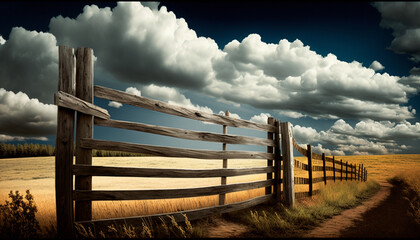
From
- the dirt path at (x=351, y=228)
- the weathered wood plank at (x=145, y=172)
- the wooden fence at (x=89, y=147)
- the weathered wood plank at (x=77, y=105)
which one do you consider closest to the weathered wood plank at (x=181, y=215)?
the wooden fence at (x=89, y=147)

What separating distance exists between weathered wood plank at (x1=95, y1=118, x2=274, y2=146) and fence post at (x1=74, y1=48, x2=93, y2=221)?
0.21 metres

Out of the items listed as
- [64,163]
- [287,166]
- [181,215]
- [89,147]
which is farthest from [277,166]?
[64,163]

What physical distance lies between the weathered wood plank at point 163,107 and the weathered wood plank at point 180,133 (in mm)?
291

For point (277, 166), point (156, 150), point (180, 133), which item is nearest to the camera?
point (156, 150)

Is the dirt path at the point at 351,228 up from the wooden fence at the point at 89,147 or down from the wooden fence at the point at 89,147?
down

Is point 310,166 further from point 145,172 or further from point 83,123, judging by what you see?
point 83,123

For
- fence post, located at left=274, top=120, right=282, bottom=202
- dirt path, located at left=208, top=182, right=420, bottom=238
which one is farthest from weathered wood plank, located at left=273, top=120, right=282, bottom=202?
dirt path, located at left=208, top=182, right=420, bottom=238

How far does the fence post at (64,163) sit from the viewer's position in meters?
3.75

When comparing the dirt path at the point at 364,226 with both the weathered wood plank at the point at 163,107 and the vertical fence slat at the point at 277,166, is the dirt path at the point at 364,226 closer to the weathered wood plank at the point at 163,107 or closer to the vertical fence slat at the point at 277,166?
the vertical fence slat at the point at 277,166

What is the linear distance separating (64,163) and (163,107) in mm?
1777

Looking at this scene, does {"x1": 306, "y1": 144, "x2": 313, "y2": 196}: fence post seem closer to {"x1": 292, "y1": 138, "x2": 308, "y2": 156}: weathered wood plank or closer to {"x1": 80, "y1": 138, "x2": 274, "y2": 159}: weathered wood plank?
{"x1": 292, "y1": 138, "x2": 308, "y2": 156}: weathered wood plank

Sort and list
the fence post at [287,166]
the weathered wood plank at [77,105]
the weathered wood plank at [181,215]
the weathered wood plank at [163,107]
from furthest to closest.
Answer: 1. the fence post at [287,166]
2. the weathered wood plank at [163,107]
3. the weathered wood plank at [181,215]
4. the weathered wood plank at [77,105]

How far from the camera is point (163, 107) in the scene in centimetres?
482

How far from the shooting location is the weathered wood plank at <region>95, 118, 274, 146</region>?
4.23 meters
